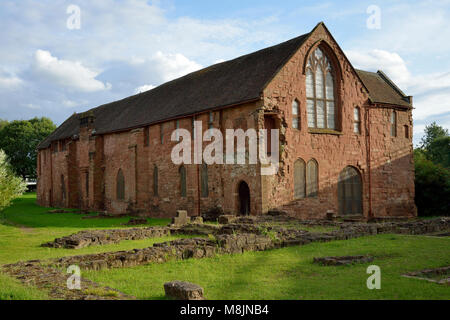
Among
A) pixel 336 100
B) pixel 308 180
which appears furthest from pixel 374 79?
pixel 308 180

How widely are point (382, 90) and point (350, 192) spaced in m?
10.3

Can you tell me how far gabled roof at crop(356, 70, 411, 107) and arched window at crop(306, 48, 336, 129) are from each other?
3717 millimetres

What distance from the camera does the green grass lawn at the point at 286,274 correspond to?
8.32m

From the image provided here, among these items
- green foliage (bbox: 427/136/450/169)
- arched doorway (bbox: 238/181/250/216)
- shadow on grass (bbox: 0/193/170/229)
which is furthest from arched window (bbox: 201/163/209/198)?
green foliage (bbox: 427/136/450/169)

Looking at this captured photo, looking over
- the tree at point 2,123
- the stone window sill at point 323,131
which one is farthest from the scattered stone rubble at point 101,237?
the tree at point 2,123

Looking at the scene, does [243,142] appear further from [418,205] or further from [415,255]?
[418,205]

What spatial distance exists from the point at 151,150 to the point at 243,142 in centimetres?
1057

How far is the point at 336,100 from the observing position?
27.7m

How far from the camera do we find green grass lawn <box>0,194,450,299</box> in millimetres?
8320

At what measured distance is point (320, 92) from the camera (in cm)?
2714

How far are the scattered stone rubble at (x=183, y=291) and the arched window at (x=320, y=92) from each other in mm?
19655

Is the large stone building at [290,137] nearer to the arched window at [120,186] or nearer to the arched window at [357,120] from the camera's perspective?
the arched window at [357,120]

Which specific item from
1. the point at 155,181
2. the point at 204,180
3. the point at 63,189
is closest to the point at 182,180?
the point at 204,180
